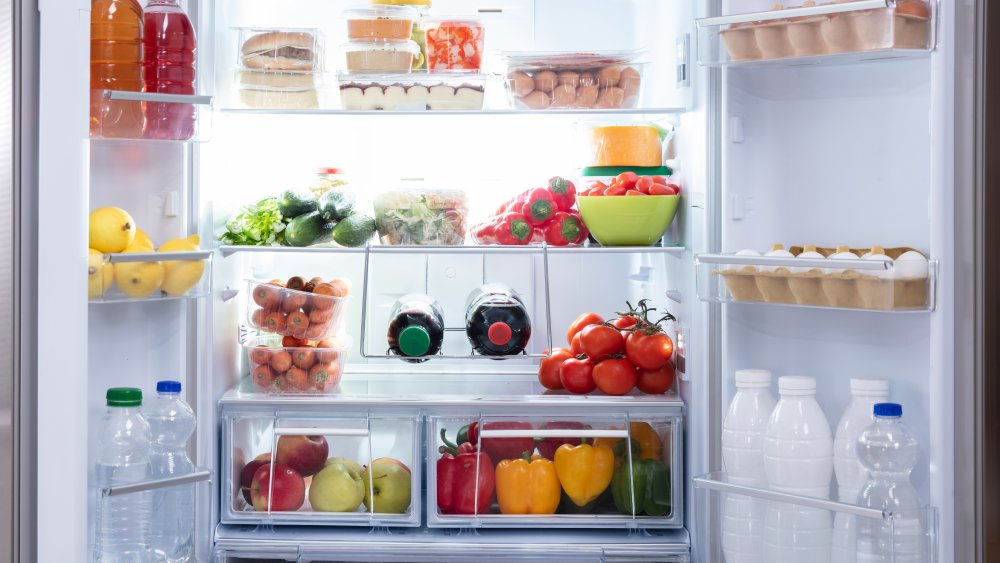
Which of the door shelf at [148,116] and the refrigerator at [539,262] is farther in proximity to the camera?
the door shelf at [148,116]

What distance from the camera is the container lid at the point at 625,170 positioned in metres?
2.52

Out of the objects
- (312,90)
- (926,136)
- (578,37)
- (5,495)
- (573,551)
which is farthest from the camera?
(578,37)

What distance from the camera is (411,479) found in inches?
95.9

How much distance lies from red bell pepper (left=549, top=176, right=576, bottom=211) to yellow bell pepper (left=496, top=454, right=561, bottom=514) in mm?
659

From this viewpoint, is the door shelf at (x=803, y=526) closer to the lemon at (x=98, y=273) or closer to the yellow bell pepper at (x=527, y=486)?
the yellow bell pepper at (x=527, y=486)

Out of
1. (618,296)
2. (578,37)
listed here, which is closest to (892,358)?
(618,296)

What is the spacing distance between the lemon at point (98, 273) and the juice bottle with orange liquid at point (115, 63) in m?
0.24

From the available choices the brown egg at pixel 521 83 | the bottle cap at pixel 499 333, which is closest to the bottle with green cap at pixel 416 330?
the bottle cap at pixel 499 333

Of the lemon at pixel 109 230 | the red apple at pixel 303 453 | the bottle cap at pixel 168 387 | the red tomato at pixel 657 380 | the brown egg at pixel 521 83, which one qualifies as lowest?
the red apple at pixel 303 453

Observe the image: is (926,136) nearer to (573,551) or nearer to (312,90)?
(573,551)

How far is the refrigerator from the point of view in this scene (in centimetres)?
164

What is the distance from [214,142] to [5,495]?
1.09m

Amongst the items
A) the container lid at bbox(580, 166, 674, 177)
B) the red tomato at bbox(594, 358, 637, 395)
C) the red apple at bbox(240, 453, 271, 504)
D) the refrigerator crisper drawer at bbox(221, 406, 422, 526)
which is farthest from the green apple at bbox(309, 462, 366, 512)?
the container lid at bbox(580, 166, 674, 177)

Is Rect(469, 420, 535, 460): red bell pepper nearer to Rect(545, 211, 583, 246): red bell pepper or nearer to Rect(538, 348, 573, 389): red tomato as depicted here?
Rect(538, 348, 573, 389): red tomato
